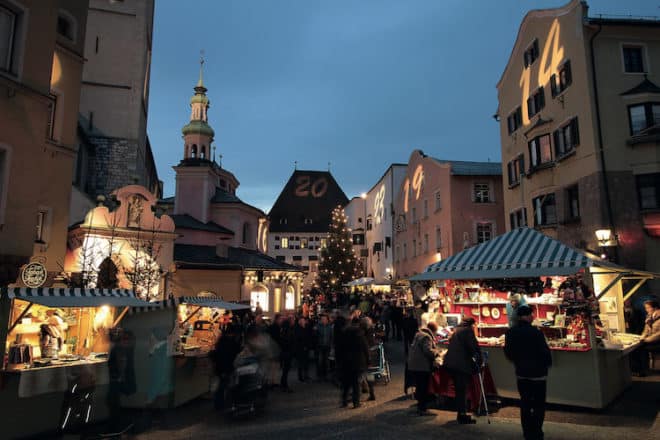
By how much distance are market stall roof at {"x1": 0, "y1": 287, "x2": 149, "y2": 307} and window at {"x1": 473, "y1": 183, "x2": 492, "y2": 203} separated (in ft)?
83.9

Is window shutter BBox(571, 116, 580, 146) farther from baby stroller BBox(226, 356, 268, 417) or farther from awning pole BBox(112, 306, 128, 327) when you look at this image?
awning pole BBox(112, 306, 128, 327)

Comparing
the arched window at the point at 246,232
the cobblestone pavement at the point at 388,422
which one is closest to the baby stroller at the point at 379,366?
the cobblestone pavement at the point at 388,422

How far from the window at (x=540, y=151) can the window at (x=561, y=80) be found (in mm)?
2114

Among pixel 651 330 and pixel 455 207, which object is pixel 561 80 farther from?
pixel 651 330

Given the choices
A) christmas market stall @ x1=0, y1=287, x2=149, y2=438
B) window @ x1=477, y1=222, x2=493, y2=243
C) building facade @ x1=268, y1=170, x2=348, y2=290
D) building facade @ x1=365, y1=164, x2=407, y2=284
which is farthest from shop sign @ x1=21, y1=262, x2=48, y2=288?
building facade @ x1=268, y1=170, x2=348, y2=290

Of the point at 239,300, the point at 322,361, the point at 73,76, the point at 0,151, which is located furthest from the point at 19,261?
the point at 239,300

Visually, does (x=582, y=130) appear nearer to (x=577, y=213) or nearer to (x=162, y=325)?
(x=577, y=213)

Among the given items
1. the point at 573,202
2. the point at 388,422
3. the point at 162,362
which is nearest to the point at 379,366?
the point at 388,422

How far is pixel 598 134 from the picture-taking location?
19.2 meters

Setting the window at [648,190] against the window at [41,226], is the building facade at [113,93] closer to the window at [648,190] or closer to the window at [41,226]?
the window at [41,226]

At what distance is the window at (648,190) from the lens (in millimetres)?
18625

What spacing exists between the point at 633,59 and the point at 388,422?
1954 cm

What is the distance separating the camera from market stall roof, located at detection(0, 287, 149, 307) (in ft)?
27.9

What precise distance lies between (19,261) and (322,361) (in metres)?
8.38
